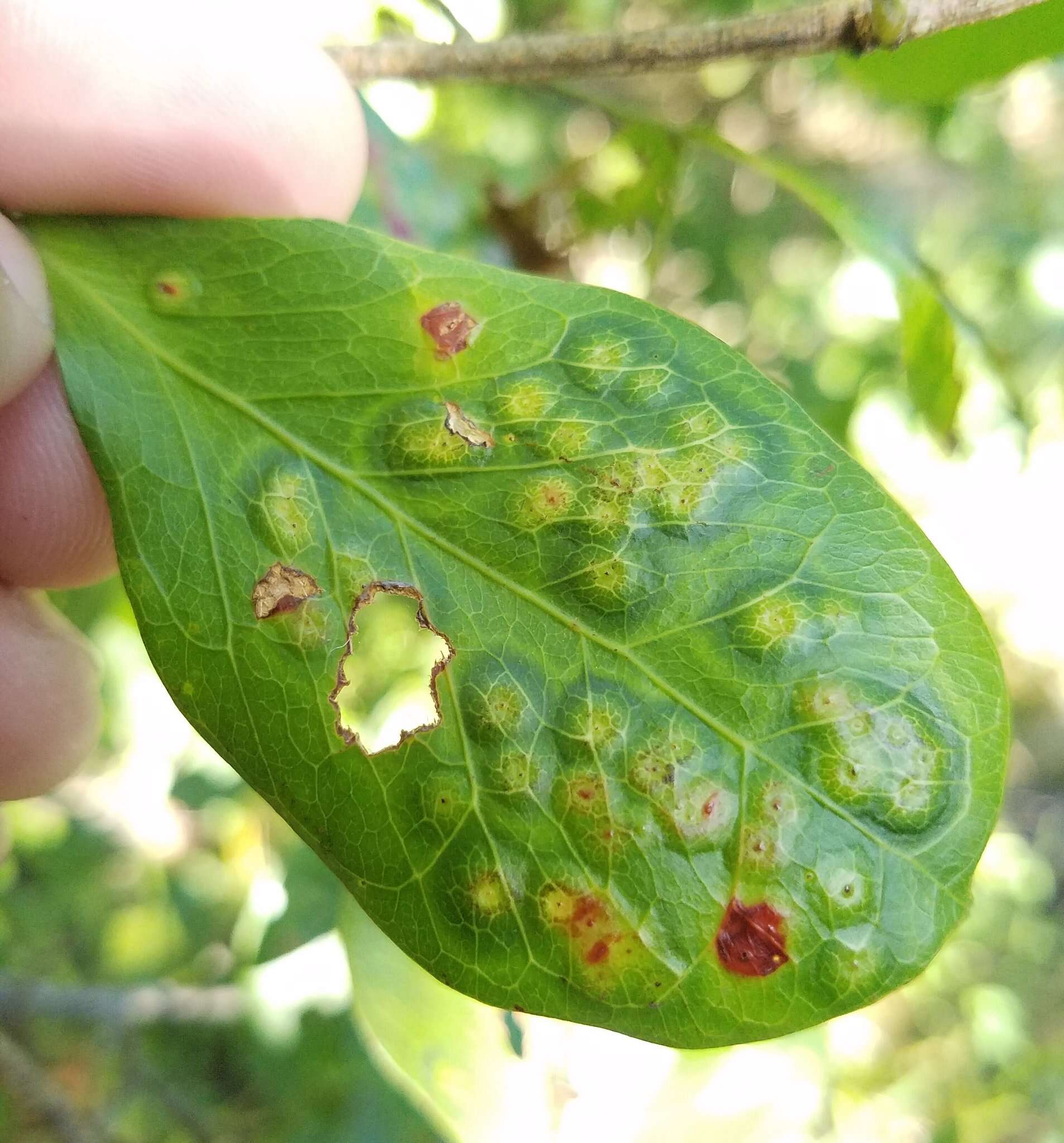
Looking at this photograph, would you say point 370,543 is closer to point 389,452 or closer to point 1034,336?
point 389,452

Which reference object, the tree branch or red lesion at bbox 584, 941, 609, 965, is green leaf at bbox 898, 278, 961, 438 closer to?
the tree branch

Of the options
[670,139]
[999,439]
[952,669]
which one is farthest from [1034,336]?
[952,669]

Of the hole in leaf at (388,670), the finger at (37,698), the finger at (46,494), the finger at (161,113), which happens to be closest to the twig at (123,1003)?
the hole in leaf at (388,670)

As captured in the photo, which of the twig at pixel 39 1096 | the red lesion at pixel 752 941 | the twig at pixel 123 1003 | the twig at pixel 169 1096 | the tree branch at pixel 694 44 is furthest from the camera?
the twig at pixel 169 1096

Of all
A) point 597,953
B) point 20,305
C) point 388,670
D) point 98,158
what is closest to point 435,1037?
point 597,953

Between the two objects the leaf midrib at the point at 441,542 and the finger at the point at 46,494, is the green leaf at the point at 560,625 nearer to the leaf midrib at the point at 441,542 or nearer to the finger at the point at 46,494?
the leaf midrib at the point at 441,542

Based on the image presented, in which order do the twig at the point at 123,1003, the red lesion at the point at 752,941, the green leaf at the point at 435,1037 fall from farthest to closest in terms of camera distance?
the twig at the point at 123,1003
the green leaf at the point at 435,1037
the red lesion at the point at 752,941

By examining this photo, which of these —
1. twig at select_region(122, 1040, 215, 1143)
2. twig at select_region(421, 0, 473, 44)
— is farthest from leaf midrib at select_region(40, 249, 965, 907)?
twig at select_region(122, 1040, 215, 1143)
